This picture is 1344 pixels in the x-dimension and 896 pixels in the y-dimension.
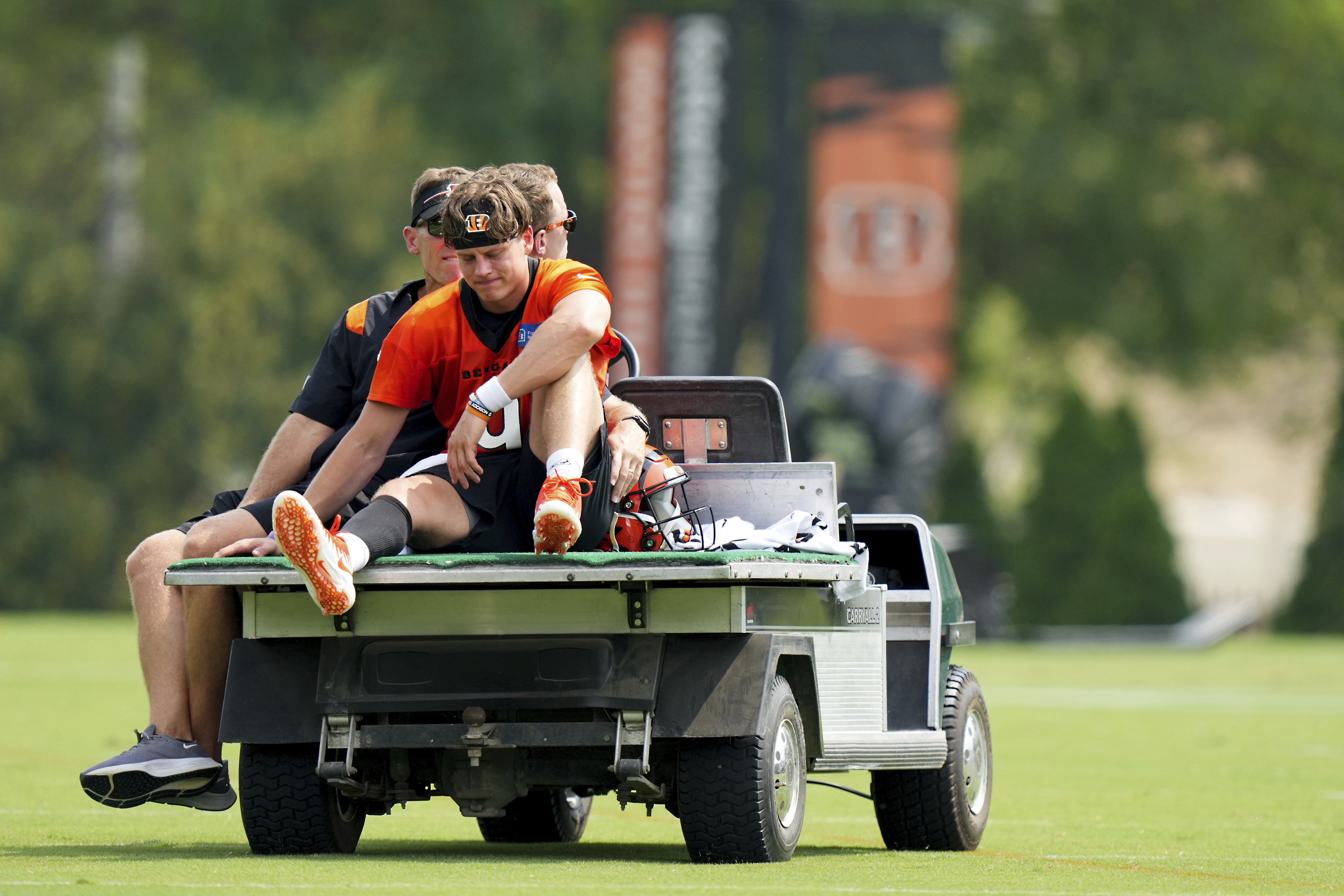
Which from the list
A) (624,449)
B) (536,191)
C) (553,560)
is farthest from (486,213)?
(553,560)

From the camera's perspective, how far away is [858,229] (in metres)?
33.7

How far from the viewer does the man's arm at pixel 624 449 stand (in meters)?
7.87

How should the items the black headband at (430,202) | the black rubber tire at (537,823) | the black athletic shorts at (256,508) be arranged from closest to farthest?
the black athletic shorts at (256,508)
the black headband at (430,202)
the black rubber tire at (537,823)

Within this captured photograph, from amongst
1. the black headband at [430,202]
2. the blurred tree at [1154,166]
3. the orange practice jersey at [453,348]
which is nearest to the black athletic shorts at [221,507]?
the orange practice jersey at [453,348]

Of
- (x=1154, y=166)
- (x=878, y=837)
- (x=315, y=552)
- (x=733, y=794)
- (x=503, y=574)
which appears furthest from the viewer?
(x=1154, y=166)

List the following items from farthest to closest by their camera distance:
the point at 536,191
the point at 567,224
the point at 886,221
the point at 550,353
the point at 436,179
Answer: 1. the point at 886,221
2. the point at 436,179
3. the point at 567,224
4. the point at 536,191
5. the point at 550,353

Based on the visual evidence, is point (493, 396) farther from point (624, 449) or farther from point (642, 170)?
point (642, 170)

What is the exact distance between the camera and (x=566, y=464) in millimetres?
7508

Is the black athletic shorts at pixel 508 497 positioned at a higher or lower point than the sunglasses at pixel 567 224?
lower

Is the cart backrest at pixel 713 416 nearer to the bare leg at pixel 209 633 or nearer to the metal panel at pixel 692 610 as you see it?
the metal panel at pixel 692 610

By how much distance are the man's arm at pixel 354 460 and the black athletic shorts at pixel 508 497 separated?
0.29m

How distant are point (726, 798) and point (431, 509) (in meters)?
1.34

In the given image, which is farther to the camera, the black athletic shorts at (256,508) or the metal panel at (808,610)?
the black athletic shorts at (256,508)

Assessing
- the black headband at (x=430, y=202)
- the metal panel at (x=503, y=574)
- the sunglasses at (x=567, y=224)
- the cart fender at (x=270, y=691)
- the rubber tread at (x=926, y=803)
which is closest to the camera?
the metal panel at (x=503, y=574)
